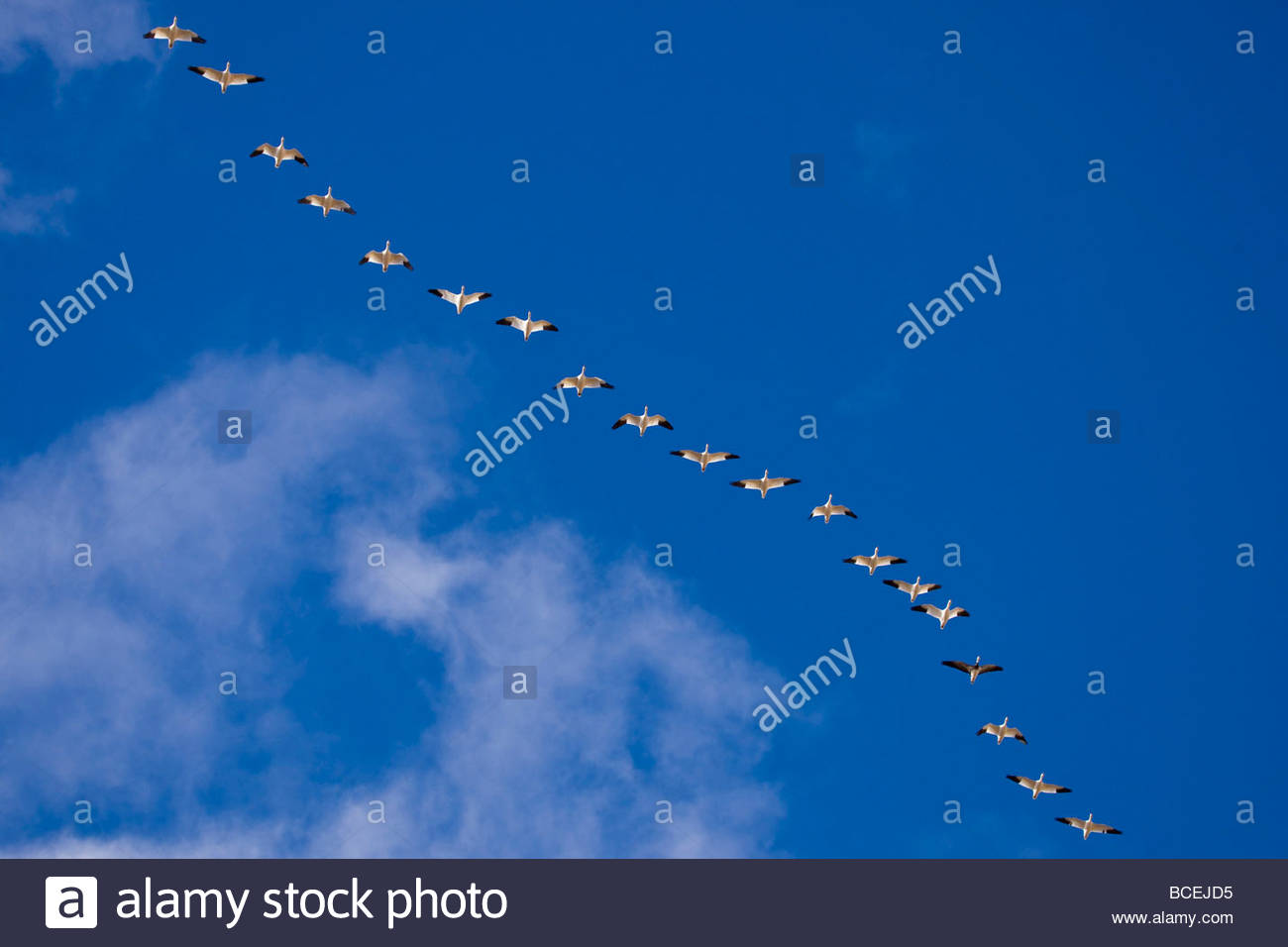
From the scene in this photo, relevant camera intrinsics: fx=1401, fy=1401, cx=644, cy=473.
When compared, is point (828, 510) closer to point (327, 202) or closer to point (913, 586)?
point (913, 586)

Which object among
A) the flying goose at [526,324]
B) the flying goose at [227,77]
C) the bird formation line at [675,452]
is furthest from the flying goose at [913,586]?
the flying goose at [227,77]

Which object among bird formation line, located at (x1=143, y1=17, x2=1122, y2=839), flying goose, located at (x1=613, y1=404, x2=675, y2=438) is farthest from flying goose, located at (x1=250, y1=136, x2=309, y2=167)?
flying goose, located at (x1=613, y1=404, x2=675, y2=438)

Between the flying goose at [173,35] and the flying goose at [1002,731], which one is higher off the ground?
the flying goose at [173,35]

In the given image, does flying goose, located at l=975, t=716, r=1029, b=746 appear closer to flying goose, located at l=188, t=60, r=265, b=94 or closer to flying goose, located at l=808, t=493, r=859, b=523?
flying goose, located at l=808, t=493, r=859, b=523

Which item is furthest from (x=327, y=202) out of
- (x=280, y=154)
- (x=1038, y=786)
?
(x=1038, y=786)

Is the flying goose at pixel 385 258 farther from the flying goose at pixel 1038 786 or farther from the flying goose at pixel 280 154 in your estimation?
the flying goose at pixel 1038 786
